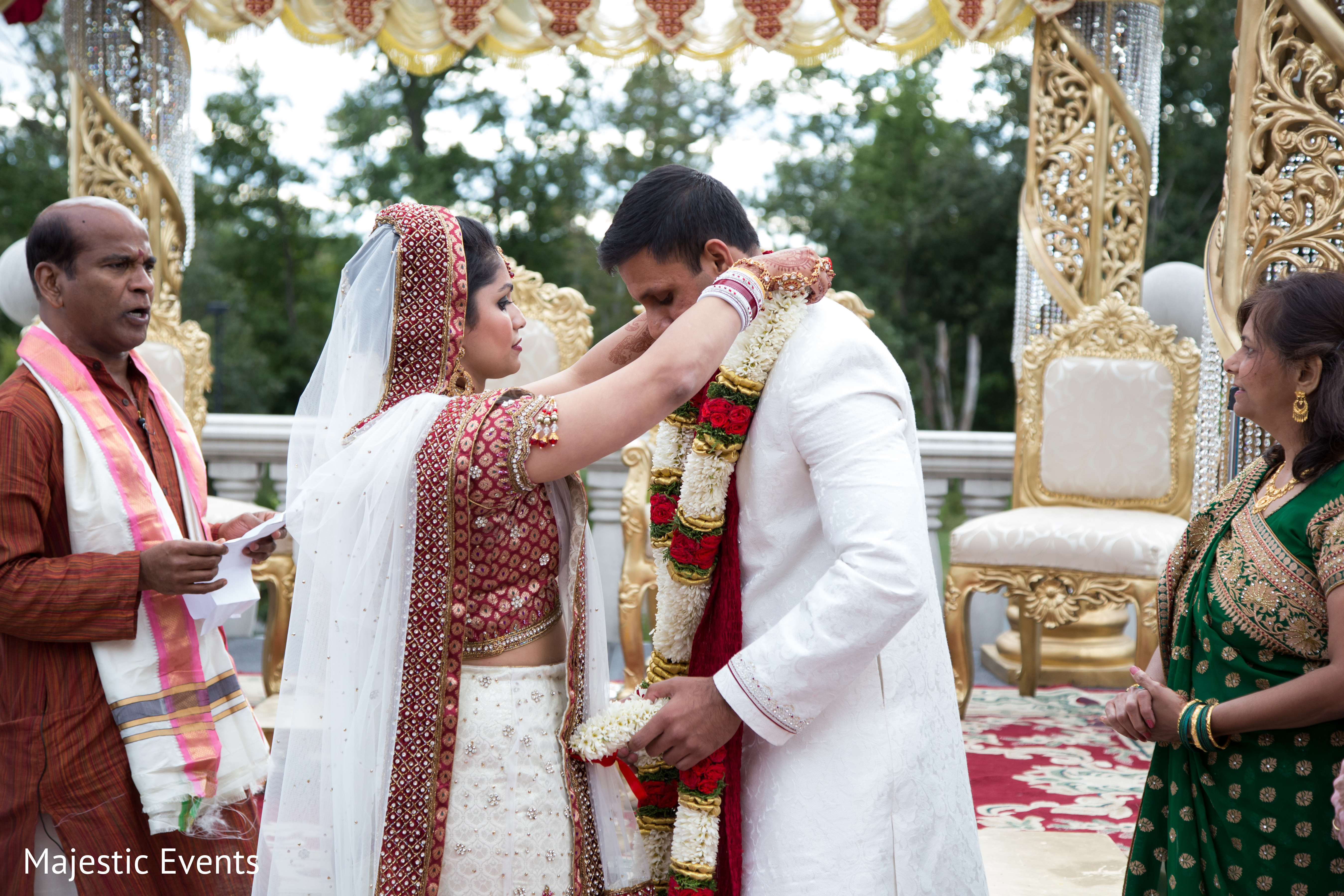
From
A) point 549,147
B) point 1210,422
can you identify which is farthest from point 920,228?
point 1210,422

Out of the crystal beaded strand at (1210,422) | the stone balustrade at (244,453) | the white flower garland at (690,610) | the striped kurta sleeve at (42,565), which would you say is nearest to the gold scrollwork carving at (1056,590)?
the crystal beaded strand at (1210,422)

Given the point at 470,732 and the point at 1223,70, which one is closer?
the point at 470,732

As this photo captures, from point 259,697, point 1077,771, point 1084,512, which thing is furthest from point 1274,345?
point 259,697

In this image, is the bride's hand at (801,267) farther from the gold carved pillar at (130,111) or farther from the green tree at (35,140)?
the green tree at (35,140)

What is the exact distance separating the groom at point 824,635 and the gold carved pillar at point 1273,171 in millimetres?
1124

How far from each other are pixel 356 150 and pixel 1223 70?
10.1 m

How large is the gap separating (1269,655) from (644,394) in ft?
3.31

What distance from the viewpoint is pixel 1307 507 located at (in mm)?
1588

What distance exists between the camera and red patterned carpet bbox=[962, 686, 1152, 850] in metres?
3.16

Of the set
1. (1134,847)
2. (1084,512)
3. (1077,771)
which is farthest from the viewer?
(1084,512)

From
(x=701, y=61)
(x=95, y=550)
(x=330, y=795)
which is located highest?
(x=701, y=61)

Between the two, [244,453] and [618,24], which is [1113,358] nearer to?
[618,24]

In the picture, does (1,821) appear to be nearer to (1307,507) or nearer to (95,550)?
(95,550)

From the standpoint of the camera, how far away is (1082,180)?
4.83 meters
